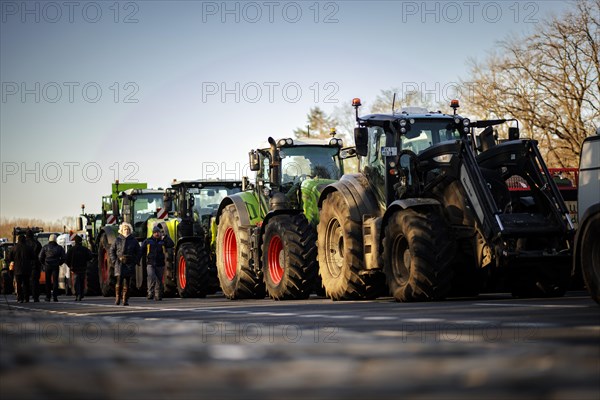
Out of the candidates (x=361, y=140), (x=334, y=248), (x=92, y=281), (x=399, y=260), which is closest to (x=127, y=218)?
(x=92, y=281)

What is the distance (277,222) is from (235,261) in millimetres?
3833

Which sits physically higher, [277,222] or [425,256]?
[277,222]

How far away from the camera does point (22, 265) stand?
3247 cm

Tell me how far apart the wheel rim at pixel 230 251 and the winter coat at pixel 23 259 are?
26.3ft

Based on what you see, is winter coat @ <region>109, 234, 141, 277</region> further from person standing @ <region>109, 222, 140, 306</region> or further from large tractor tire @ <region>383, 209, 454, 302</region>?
large tractor tire @ <region>383, 209, 454, 302</region>

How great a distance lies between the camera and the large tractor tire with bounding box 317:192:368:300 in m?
20.4

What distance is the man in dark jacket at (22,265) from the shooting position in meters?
32.4

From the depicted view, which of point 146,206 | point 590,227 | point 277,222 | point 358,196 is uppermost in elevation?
point 146,206

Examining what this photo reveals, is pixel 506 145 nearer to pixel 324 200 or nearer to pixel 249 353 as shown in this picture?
pixel 324 200

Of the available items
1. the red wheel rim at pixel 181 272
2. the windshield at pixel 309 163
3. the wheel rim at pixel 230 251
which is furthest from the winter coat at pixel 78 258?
the windshield at pixel 309 163

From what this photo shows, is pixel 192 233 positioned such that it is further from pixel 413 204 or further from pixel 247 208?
pixel 413 204

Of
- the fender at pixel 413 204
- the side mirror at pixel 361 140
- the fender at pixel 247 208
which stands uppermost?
the side mirror at pixel 361 140

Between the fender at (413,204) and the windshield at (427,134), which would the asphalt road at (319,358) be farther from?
the windshield at (427,134)

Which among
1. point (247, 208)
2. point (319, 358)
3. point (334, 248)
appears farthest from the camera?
point (247, 208)
